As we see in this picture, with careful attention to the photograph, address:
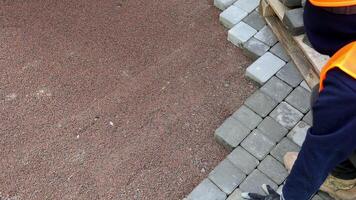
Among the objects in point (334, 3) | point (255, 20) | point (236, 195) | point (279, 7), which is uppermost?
point (334, 3)

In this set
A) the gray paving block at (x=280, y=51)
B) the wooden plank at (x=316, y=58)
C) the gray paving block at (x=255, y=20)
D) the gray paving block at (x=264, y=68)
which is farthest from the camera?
the gray paving block at (x=255, y=20)

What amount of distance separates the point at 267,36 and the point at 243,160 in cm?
125

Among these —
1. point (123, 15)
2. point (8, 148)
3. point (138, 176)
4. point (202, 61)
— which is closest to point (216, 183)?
point (138, 176)

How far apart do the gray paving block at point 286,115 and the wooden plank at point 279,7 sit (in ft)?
2.21

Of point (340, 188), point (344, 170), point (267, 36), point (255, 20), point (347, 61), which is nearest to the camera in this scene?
point (347, 61)

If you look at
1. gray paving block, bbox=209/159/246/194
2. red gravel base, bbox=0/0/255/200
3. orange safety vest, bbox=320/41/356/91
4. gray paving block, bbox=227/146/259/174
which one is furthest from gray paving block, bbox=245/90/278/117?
orange safety vest, bbox=320/41/356/91

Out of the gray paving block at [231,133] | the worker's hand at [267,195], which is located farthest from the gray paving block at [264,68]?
the worker's hand at [267,195]

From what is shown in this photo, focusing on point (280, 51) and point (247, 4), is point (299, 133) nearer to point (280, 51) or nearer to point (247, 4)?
point (280, 51)

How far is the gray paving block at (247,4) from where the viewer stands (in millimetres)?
3875

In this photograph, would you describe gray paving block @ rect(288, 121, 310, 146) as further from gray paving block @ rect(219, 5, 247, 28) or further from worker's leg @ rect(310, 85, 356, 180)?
gray paving block @ rect(219, 5, 247, 28)

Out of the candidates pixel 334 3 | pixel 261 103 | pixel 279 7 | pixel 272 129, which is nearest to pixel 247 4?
pixel 279 7

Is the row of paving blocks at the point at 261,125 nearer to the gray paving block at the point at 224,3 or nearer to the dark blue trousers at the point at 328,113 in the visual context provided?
the gray paving block at the point at 224,3

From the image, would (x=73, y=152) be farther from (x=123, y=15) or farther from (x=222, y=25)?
(x=222, y=25)

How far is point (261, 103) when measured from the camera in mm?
3223
